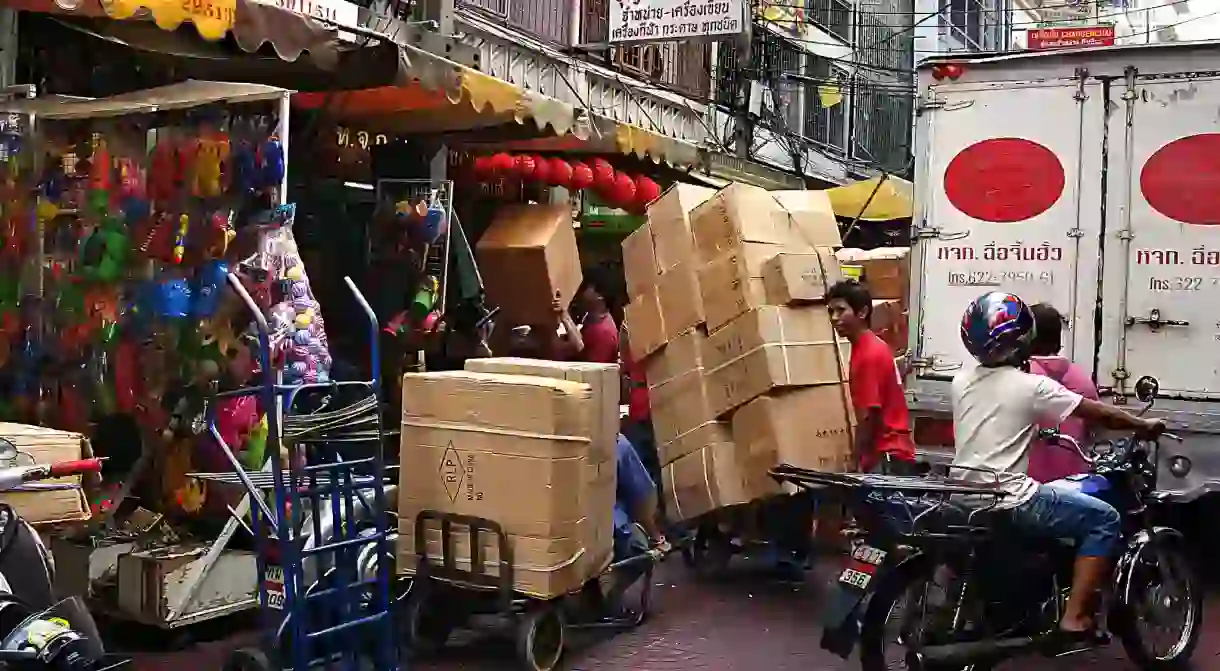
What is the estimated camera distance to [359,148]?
8.57 metres

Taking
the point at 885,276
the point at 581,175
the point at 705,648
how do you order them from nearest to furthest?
the point at 705,648 → the point at 885,276 → the point at 581,175

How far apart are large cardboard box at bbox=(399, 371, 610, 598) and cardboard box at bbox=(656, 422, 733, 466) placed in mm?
1823

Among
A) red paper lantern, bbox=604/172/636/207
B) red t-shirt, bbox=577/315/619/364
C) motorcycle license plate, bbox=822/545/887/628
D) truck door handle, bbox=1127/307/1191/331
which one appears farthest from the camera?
red paper lantern, bbox=604/172/636/207

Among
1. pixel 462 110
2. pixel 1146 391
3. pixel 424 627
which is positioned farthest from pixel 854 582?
pixel 462 110

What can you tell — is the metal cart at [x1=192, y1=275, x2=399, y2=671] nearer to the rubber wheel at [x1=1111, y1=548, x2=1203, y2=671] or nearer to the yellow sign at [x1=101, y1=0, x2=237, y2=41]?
the yellow sign at [x1=101, y1=0, x2=237, y2=41]

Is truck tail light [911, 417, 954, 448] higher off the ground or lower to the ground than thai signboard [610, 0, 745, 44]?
lower

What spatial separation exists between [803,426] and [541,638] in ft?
6.81

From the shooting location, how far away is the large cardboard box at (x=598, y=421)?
5371 millimetres

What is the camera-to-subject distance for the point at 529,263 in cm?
912

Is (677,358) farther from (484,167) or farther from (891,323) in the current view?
(484,167)

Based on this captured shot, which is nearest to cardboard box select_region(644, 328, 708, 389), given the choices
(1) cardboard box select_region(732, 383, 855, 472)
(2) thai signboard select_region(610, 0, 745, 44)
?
(1) cardboard box select_region(732, 383, 855, 472)

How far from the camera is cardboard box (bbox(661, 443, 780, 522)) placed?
6.86m

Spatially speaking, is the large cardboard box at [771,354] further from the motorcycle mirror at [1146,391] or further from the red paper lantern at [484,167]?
the red paper lantern at [484,167]

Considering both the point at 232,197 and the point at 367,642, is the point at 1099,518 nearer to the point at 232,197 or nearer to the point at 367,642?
the point at 367,642
